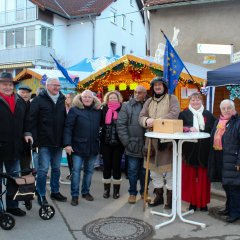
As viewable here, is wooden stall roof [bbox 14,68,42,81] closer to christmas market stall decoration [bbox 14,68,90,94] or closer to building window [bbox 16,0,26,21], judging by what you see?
christmas market stall decoration [bbox 14,68,90,94]

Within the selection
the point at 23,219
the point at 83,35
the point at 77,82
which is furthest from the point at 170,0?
the point at 83,35

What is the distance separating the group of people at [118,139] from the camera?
188 inches

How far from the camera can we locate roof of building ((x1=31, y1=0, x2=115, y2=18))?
27.6 metres

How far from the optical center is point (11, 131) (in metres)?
4.77

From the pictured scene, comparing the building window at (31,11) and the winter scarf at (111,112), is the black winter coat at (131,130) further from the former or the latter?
the building window at (31,11)

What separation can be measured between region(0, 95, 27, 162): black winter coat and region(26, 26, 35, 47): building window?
24.5 m

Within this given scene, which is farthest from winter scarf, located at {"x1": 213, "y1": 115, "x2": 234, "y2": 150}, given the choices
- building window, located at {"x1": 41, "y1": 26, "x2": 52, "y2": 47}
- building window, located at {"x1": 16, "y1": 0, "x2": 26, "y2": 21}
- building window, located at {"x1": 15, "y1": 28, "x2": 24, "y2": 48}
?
building window, located at {"x1": 16, "y1": 0, "x2": 26, "y2": 21}

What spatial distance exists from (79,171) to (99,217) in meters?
0.85

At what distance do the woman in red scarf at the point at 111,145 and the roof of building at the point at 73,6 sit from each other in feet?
75.2

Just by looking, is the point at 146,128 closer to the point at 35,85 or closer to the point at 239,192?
the point at 239,192

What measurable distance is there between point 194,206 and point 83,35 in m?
25.1

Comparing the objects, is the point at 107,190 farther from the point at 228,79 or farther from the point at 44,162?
the point at 228,79

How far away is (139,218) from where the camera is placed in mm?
5066

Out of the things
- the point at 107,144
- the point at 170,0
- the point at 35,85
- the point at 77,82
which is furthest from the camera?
the point at 35,85
